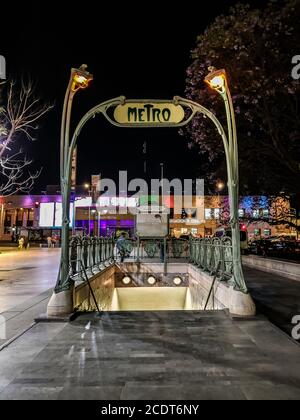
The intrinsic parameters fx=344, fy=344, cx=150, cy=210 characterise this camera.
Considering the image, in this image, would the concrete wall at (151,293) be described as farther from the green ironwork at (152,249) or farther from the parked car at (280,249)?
the parked car at (280,249)

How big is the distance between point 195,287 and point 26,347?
10185mm

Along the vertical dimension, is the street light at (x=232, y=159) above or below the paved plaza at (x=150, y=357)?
above

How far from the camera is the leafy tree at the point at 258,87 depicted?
40.4ft

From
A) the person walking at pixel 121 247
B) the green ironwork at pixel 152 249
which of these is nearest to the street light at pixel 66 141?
the person walking at pixel 121 247

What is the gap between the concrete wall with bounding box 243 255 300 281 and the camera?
13805 mm

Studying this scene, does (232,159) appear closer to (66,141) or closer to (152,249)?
(66,141)

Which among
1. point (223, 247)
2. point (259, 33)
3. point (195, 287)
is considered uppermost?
point (259, 33)

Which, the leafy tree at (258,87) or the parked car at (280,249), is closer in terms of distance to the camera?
the leafy tree at (258,87)

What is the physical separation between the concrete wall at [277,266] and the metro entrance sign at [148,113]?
9.17 metres

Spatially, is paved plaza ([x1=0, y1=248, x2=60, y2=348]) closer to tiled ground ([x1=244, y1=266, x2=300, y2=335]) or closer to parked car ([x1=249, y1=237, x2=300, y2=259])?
tiled ground ([x1=244, y1=266, x2=300, y2=335])

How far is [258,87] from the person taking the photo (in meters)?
12.9
